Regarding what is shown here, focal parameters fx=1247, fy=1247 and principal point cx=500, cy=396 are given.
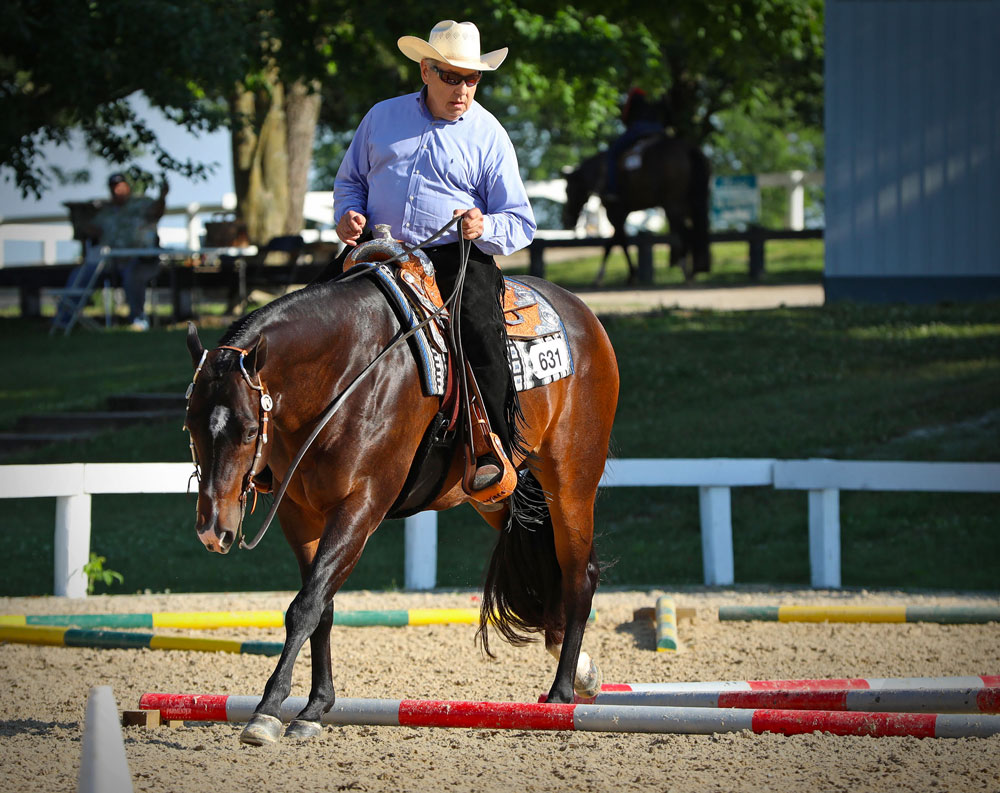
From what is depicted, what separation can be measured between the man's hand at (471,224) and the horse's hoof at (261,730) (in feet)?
6.38

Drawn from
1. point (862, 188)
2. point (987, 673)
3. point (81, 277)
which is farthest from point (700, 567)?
point (81, 277)

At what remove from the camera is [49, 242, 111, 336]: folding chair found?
59.5 ft

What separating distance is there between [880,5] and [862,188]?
2.39 m

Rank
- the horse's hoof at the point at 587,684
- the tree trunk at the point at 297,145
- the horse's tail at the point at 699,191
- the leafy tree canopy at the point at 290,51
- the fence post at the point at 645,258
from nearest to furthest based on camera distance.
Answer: the horse's hoof at the point at 587,684
the leafy tree canopy at the point at 290,51
the horse's tail at the point at 699,191
the fence post at the point at 645,258
the tree trunk at the point at 297,145

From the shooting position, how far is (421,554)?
29.7ft

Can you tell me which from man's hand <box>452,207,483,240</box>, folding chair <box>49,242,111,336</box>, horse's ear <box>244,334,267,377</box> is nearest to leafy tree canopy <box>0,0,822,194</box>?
folding chair <box>49,242,111,336</box>

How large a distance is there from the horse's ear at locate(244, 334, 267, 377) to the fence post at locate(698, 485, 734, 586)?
5.66 metres

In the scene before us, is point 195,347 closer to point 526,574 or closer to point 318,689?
point 318,689

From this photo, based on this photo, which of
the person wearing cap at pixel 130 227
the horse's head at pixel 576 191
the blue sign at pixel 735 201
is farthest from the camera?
the blue sign at pixel 735 201

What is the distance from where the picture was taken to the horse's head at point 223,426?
406 centimetres

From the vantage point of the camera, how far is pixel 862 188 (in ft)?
54.5

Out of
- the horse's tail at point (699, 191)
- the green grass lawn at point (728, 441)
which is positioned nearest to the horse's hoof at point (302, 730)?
the green grass lawn at point (728, 441)

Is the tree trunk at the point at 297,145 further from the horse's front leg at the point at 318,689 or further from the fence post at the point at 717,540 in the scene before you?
the horse's front leg at the point at 318,689

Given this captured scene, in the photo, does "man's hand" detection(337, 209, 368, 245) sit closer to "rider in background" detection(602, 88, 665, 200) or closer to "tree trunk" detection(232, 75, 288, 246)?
"rider in background" detection(602, 88, 665, 200)
